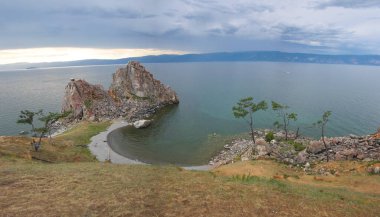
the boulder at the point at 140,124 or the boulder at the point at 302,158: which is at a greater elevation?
the boulder at the point at 302,158

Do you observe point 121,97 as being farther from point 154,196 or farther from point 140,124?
point 154,196

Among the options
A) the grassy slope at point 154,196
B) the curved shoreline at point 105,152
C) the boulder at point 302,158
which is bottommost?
the curved shoreline at point 105,152

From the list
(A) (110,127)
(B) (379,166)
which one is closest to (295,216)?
(B) (379,166)

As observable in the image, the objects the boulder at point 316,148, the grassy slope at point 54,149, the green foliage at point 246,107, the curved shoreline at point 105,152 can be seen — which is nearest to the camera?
the grassy slope at point 54,149

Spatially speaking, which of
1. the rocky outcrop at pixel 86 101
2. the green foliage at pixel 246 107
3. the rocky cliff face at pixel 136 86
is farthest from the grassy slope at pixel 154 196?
the rocky cliff face at pixel 136 86

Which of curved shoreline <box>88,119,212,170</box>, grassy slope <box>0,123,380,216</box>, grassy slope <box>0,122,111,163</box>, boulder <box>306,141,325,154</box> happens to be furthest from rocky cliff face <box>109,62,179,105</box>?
grassy slope <box>0,123,380,216</box>

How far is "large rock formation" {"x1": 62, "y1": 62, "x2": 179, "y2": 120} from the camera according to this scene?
385 ft

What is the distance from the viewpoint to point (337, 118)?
119 meters

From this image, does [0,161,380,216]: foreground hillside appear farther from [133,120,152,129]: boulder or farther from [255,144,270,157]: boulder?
[133,120,152,129]: boulder

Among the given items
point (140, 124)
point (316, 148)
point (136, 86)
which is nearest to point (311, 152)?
point (316, 148)

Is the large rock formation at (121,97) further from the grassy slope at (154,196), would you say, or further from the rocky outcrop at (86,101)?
the grassy slope at (154,196)

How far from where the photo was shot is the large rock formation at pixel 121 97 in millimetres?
117331

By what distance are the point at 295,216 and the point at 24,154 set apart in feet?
163

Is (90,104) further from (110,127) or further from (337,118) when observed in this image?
(337,118)
